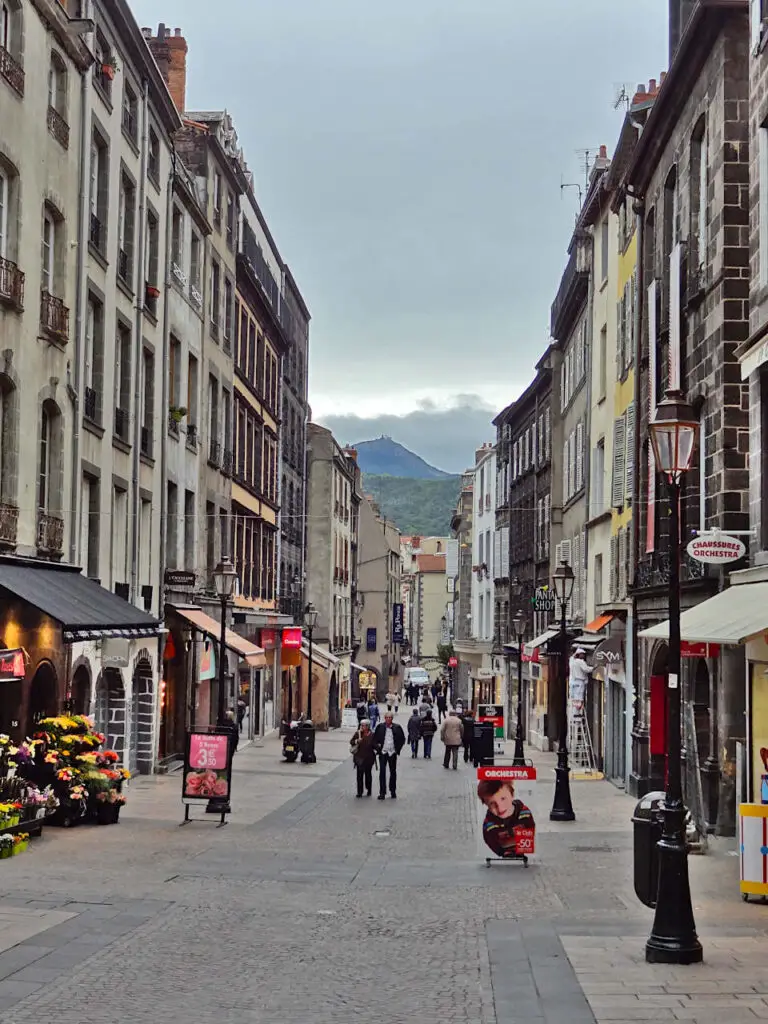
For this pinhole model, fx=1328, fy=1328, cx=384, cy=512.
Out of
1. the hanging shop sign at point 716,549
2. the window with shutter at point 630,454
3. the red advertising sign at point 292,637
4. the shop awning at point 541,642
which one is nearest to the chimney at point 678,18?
the window with shutter at point 630,454

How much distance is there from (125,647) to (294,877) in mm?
12334

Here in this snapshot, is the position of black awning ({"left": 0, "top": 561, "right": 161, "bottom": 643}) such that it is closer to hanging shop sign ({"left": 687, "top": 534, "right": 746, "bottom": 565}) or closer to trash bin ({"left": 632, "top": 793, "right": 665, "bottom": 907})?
hanging shop sign ({"left": 687, "top": 534, "right": 746, "bottom": 565})

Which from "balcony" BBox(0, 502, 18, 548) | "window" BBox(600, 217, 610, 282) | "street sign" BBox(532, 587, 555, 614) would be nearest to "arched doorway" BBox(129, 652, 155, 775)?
"balcony" BBox(0, 502, 18, 548)

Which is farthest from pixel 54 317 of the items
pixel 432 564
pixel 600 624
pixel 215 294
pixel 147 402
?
pixel 432 564

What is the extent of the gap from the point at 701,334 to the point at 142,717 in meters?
16.5

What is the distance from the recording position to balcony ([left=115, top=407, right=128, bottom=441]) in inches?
1135

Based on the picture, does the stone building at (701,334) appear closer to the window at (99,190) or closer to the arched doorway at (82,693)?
the window at (99,190)

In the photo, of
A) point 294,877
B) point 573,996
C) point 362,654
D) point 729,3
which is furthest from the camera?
point 362,654

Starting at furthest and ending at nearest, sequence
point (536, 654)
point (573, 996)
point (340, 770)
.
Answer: point (536, 654) → point (340, 770) → point (573, 996)

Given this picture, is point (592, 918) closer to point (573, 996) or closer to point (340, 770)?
point (573, 996)

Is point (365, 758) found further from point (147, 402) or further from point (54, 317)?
point (54, 317)

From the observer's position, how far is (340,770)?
35438 millimetres

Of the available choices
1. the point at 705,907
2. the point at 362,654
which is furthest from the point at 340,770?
the point at 362,654

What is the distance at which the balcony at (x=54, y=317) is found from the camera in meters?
22.5
